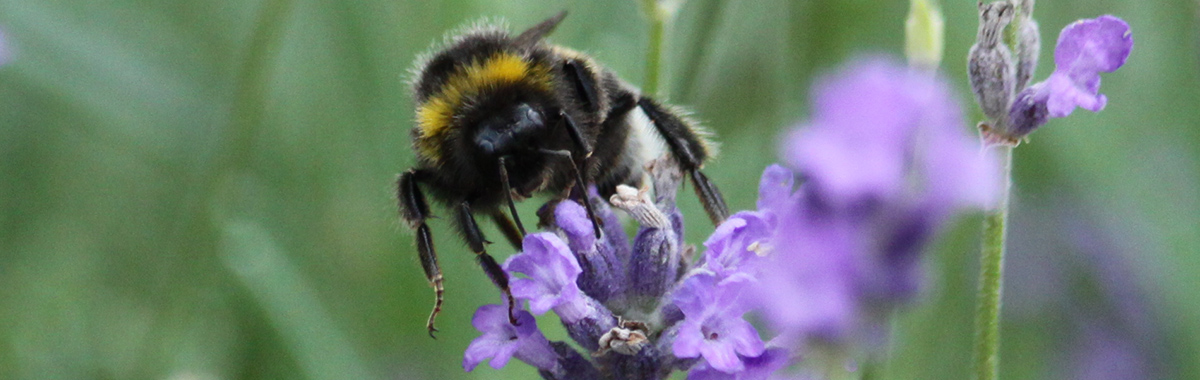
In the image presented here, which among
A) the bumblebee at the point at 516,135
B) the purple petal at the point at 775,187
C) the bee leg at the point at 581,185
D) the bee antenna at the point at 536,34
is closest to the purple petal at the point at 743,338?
the purple petal at the point at 775,187

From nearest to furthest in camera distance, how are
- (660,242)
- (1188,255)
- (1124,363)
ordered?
(660,242) → (1188,255) → (1124,363)

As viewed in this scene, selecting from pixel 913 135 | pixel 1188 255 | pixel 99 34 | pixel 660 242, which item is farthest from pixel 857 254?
pixel 99 34

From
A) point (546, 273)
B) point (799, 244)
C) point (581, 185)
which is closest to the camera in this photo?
point (799, 244)

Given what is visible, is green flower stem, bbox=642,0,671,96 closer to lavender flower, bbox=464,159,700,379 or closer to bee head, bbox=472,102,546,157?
bee head, bbox=472,102,546,157

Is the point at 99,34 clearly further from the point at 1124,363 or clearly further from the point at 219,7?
the point at 1124,363

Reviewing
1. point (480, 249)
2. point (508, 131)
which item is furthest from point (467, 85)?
point (480, 249)

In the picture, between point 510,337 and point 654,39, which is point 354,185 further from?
point 510,337
